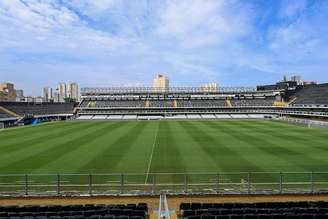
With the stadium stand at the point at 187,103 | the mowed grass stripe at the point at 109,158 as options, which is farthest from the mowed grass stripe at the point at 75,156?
the stadium stand at the point at 187,103

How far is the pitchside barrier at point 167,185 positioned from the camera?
19250 millimetres

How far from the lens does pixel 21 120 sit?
80438 millimetres

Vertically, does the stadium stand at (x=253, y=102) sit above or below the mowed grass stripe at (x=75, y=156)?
above

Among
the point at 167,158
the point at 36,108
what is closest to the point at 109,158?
the point at 167,158

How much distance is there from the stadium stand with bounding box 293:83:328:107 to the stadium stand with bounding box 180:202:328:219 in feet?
235

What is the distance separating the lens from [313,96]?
9606cm

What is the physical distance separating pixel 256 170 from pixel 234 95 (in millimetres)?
100296

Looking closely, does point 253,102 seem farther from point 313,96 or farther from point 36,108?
point 36,108

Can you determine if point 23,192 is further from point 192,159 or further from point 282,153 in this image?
point 282,153

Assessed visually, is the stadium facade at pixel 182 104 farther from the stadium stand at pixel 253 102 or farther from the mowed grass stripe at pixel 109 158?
the mowed grass stripe at pixel 109 158

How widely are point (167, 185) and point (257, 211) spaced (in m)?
8.86

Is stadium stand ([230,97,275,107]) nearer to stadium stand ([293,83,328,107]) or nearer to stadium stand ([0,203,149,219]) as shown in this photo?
stadium stand ([293,83,328,107])

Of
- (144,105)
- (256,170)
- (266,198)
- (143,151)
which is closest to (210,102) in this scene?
(144,105)

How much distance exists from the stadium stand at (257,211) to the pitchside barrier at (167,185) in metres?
4.86
